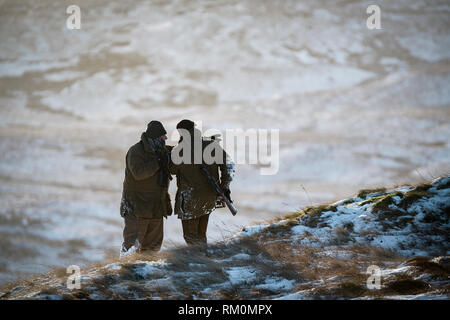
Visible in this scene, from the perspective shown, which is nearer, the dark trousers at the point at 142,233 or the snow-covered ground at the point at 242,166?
the dark trousers at the point at 142,233

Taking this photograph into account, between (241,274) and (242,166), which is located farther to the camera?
(242,166)

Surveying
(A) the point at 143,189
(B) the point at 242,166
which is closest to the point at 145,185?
(A) the point at 143,189

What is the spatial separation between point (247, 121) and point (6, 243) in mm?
92131

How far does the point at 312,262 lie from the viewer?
7.98m

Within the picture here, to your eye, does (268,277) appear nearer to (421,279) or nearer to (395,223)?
(421,279)

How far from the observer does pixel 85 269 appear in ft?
26.7

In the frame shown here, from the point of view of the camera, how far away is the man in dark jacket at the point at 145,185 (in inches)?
348

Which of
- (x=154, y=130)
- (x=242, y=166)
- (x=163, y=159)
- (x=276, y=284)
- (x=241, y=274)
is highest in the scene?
(x=242, y=166)

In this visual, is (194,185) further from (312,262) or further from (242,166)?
(242,166)

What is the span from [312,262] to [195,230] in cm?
215

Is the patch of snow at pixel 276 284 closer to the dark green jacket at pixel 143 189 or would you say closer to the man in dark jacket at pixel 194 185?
the man in dark jacket at pixel 194 185

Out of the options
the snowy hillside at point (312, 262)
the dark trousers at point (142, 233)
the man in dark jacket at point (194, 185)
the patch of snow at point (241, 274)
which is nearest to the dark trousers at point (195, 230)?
the man in dark jacket at point (194, 185)

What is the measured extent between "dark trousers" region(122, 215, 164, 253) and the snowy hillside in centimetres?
90
